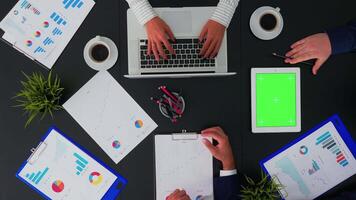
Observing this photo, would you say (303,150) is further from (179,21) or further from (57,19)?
(57,19)

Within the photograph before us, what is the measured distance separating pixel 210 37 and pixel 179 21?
0.12m

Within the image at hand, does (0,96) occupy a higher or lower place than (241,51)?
lower

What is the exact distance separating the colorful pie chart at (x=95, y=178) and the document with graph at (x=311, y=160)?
1.90 ft

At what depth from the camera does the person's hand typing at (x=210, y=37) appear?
1.08 metres

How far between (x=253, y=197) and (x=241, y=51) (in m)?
0.51

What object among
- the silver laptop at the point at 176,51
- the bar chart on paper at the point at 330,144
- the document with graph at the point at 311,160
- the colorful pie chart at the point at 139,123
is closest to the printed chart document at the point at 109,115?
the colorful pie chart at the point at 139,123

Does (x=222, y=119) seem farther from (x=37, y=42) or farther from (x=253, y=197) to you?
(x=37, y=42)

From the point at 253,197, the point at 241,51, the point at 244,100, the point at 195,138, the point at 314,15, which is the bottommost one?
the point at 253,197

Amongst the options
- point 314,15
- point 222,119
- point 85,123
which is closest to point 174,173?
point 222,119

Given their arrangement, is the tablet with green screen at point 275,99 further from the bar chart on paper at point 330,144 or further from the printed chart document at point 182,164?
the printed chart document at point 182,164

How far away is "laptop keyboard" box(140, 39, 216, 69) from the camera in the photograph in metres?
1.09

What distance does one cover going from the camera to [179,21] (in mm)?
1098

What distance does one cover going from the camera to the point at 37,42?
3.63ft

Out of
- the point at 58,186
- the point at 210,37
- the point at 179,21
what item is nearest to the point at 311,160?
the point at 210,37
